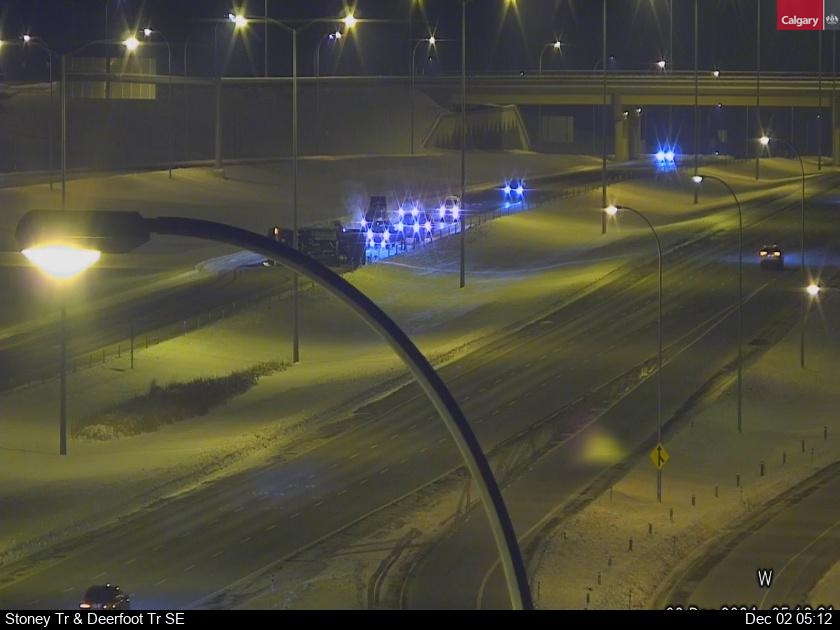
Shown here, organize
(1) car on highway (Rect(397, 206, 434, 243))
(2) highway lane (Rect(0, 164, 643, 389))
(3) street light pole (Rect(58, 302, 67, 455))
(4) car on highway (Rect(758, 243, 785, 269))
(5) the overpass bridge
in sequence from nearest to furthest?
1. (3) street light pole (Rect(58, 302, 67, 455))
2. (2) highway lane (Rect(0, 164, 643, 389))
3. (4) car on highway (Rect(758, 243, 785, 269))
4. (1) car on highway (Rect(397, 206, 434, 243))
5. (5) the overpass bridge

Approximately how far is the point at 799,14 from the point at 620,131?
24.0 m

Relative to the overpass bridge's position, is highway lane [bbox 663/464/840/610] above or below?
below

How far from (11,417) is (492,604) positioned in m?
19.3

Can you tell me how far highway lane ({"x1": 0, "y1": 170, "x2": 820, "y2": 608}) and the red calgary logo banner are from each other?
5246 centimetres

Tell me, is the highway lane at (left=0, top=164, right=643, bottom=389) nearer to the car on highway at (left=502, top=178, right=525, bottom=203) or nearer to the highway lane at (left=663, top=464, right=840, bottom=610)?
the highway lane at (left=663, top=464, right=840, bottom=610)

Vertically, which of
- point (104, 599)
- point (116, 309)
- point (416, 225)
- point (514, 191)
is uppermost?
point (514, 191)

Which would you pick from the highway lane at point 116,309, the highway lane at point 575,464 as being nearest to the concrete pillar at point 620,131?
the highway lane at point 575,464

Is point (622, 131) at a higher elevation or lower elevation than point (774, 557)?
higher

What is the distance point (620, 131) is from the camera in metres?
127

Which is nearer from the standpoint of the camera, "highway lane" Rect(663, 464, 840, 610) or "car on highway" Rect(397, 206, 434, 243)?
"highway lane" Rect(663, 464, 840, 610)

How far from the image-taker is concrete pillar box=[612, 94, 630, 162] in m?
125

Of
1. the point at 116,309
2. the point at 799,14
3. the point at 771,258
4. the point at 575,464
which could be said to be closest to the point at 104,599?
the point at 575,464

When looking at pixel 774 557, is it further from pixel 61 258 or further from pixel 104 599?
pixel 61 258

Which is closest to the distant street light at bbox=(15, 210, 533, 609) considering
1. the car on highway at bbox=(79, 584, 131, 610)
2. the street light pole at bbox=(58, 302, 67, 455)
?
the car on highway at bbox=(79, 584, 131, 610)
